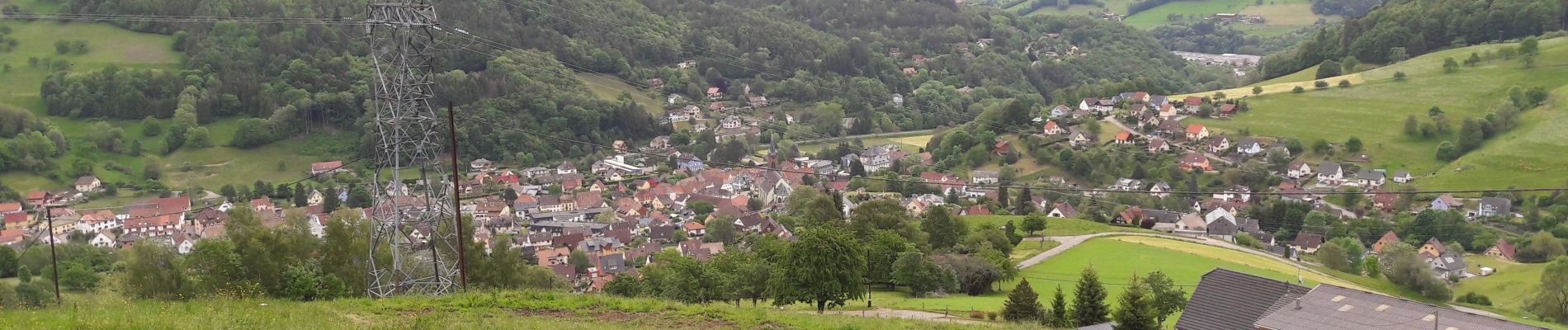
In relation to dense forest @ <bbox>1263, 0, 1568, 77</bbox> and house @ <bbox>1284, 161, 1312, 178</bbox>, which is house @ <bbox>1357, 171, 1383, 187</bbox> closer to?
house @ <bbox>1284, 161, 1312, 178</bbox>

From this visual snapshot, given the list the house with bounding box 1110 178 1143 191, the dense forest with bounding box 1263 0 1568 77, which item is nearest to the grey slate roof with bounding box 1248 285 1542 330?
the house with bounding box 1110 178 1143 191

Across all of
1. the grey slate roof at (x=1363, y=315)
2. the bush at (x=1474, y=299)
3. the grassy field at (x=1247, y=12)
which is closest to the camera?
the grey slate roof at (x=1363, y=315)

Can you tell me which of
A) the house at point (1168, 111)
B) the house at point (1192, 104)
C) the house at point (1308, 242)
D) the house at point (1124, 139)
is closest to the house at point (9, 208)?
the house at point (1308, 242)

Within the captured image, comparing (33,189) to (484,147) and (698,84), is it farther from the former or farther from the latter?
(698,84)

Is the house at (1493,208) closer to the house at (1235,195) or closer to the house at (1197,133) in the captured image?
the house at (1235,195)

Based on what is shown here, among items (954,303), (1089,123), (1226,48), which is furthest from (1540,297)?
(1226,48)

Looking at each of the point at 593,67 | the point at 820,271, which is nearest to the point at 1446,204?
the point at 820,271

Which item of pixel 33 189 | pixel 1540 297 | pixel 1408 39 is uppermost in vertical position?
pixel 1408 39

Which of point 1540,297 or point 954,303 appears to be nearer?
point 954,303
